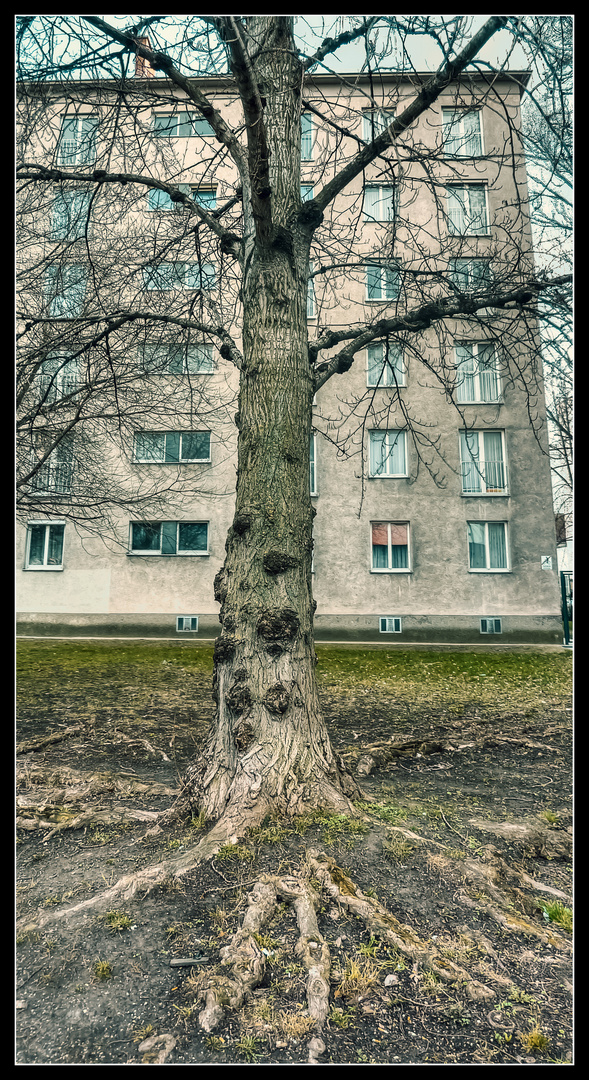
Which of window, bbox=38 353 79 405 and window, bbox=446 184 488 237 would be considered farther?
window, bbox=38 353 79 405

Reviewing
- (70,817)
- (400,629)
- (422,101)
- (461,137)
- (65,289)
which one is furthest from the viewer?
(400,629)

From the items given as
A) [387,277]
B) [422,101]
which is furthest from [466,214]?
[387,277]

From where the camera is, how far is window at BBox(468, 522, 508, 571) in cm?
1875

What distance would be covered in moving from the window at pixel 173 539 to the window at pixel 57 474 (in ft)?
31.1

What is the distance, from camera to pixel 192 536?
1889cm

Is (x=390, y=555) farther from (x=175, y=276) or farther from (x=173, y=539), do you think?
(x=175, y=276)

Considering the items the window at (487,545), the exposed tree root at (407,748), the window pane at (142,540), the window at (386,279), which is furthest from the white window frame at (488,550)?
the exposed tree root at (407,748)

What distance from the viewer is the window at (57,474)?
26.9 ft

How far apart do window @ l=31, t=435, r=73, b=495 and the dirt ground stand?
4266mm

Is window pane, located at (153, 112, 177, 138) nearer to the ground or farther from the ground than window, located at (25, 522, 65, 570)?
farther from the ground

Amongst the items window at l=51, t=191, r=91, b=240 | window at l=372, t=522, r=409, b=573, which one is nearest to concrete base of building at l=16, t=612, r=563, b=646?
window at l=372, t=522, r=409, b=573

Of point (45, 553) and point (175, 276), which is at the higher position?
point (175, 276)

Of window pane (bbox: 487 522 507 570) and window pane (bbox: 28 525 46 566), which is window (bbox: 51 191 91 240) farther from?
window pane (bbox: 487 522 507 570)

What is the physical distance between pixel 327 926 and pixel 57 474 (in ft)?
25.5
